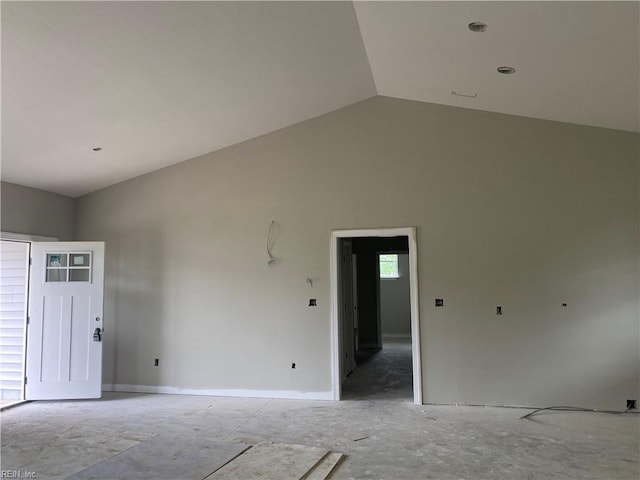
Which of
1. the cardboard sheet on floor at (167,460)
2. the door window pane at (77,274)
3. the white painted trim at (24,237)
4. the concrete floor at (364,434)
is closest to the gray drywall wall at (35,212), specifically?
the white painted trim at (24,237)

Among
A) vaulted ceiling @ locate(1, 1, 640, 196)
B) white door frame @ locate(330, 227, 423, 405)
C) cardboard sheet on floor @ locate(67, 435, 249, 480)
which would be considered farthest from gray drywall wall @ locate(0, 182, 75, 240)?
white door frame @ locate(330, 227, 423, 405)

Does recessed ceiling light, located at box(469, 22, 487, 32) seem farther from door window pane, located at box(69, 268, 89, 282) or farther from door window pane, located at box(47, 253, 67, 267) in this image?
door window pane, located at box(47, 253, 67, 267)

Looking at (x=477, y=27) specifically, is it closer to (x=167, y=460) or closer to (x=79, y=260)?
(x=167, y=460)

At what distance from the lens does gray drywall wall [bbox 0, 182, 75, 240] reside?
5406 millimetres

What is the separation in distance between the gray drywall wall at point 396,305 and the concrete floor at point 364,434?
5810mm

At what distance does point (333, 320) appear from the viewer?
555 centimetres

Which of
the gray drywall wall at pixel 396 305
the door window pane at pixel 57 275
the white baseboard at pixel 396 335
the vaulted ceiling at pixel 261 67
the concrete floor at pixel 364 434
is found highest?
the vaulted ceiling at pixel 261 67

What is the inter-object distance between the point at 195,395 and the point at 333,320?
205 centimetres

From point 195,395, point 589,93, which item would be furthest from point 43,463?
point 589,93

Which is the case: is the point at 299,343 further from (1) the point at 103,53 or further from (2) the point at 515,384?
(1) the point at 103,53

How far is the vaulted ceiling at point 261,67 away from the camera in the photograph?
3.20 metres

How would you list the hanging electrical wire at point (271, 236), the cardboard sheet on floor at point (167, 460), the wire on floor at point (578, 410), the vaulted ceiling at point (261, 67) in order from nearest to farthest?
the vaulted ceiling at point (261, 67)
the cardboard sheet on floor at point (167, 460)
the wire on floor at point (578, 410)
the hanging electrical wire at point (271, 236)

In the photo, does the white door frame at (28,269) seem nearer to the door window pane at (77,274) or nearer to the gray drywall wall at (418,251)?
the door window pane at (77,274)

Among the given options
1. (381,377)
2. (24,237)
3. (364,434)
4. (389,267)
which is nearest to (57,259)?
(24,237)
